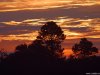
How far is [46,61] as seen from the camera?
117m

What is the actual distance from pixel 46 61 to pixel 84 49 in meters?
33.9

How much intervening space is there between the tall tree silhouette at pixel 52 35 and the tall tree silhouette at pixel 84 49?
20.7ft

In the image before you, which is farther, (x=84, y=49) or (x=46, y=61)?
(x=84, y=49)

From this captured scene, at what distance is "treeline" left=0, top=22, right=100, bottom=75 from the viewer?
110 meters

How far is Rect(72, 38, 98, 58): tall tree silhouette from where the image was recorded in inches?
5842

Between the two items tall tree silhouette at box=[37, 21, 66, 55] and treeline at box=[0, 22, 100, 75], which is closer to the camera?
treeline at box=[0, 22, 100, 75]

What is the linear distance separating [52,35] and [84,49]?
27.9 ft

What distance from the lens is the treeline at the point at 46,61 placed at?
4323 inches

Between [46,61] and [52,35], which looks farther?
[52,35]

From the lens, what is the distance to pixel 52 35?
478 feet

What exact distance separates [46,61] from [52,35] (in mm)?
29167

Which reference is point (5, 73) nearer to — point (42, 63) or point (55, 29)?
point (42, 63)

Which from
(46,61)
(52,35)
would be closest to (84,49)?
(52,35)

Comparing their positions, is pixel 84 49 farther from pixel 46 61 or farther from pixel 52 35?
pixel 46 61
